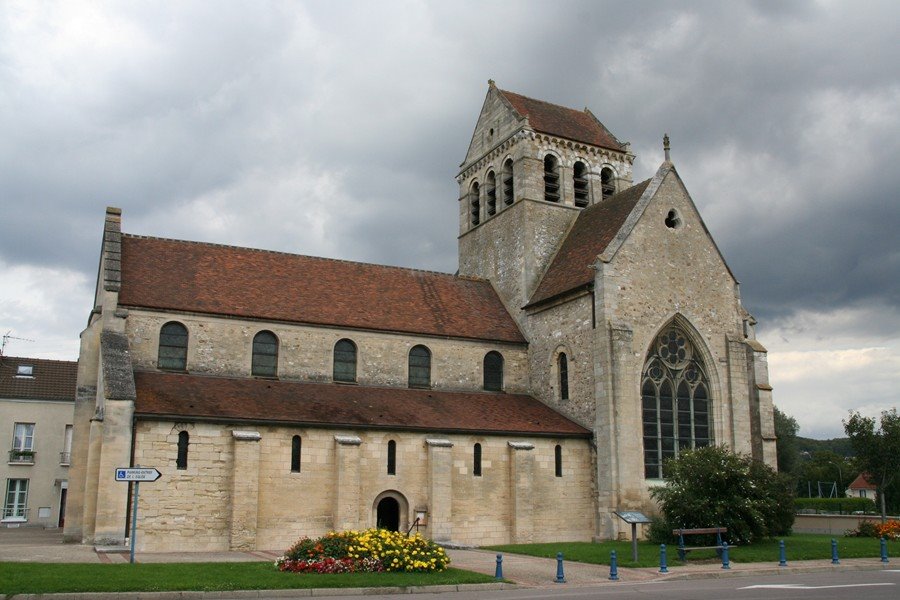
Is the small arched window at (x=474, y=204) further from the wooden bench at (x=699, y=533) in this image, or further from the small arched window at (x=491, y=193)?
the wooden bench at (x=699, y=533)

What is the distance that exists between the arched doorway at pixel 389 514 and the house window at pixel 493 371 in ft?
25.5

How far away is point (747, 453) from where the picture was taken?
33344mm

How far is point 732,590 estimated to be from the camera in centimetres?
1714

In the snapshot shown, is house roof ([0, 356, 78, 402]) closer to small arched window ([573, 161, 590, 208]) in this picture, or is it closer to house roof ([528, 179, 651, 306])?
house roof ([528, 179, 651, 306])

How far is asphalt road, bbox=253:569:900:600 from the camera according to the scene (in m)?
15.8

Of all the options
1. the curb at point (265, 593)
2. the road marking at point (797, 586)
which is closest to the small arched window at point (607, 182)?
the road marking at point (797, 586)

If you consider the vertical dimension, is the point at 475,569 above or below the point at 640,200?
below

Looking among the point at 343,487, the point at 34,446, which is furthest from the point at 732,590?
the point at 34,446

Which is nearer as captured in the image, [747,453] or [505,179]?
[747,453]

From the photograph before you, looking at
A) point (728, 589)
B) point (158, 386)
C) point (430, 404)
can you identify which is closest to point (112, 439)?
point (158, 386)

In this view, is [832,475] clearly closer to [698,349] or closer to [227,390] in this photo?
[698,349]

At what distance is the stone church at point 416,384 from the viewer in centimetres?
2667

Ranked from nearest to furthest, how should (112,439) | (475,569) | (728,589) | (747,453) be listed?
(728,589), (475,569), (112,439), (747,453)

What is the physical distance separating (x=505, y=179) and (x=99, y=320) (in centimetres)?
1992
